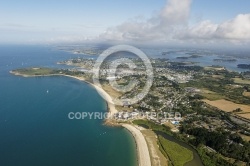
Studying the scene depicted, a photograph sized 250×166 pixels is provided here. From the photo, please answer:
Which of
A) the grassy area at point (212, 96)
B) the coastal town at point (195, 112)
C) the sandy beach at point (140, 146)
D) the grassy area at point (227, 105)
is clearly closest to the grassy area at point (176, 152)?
the coastal town at point (195, 112)

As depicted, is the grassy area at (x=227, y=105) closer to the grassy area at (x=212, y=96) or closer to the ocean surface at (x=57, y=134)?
the grassy area at (x=212, y=96)

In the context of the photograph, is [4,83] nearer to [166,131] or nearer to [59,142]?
[59,142]

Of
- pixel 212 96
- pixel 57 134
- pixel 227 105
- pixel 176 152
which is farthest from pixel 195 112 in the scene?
pixel 57 134

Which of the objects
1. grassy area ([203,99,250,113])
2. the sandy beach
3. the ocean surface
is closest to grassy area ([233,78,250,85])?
grassy area ([203,99,250,113])

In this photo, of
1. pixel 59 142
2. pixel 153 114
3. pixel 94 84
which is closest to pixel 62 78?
pixel 94 84

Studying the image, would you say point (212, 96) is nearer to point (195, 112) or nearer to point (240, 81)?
point (195, 112)
